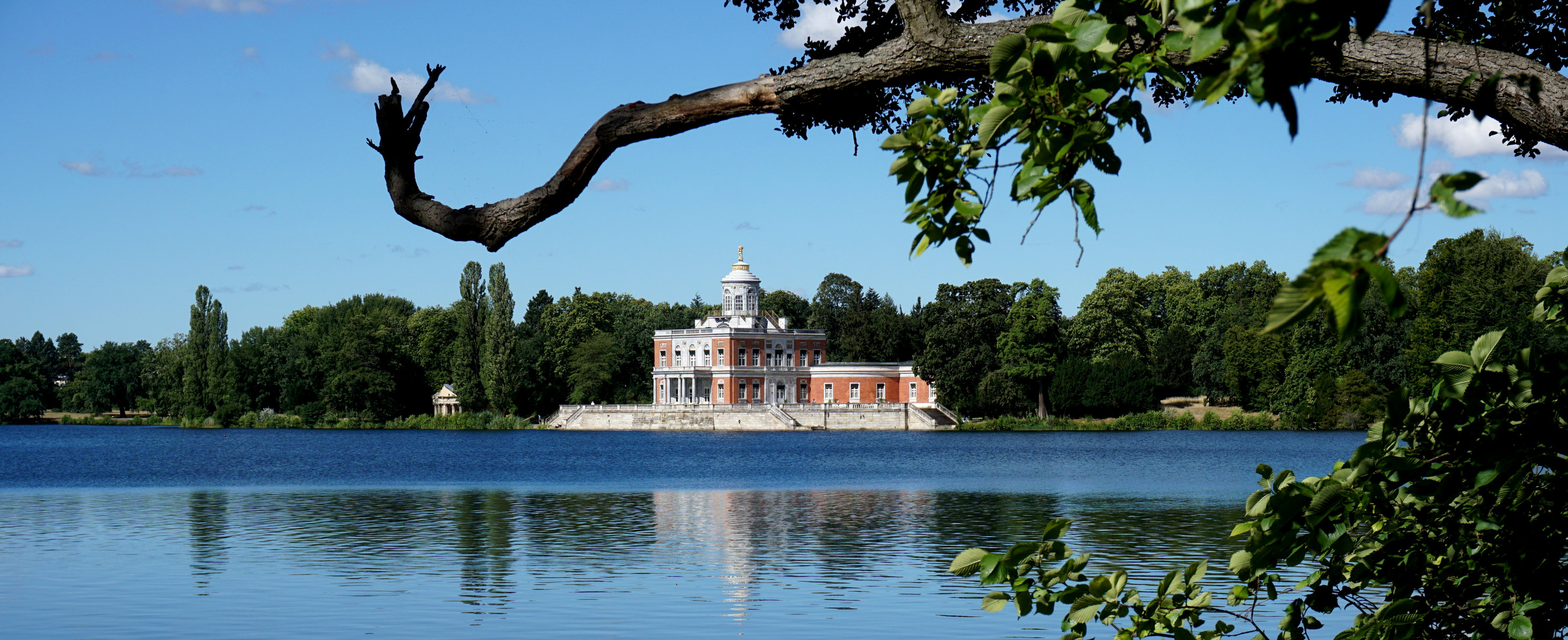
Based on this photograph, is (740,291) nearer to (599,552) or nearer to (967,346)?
(967,346)

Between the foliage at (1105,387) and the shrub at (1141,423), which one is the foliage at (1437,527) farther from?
the foliage at (1105,387)

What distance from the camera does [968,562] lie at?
2.35 meters

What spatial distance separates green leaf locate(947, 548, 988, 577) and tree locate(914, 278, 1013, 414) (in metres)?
57.6

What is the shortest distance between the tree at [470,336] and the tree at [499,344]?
0.46 meters

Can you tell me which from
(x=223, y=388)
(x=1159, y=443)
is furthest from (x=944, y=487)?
(x=223, y=388)

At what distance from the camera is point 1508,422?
2.62 metres

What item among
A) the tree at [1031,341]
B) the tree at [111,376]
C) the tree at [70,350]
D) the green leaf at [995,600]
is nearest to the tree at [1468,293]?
the tree at [1031,341]

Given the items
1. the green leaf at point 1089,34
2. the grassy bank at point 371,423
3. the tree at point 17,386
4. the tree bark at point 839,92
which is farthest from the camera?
Answer: the tree at point 17,386

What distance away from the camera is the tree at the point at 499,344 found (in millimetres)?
59062

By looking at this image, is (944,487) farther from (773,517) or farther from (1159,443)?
(1159,443)

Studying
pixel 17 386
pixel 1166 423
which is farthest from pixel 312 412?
pixel 1166 423

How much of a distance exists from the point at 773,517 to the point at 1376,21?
59.2ft

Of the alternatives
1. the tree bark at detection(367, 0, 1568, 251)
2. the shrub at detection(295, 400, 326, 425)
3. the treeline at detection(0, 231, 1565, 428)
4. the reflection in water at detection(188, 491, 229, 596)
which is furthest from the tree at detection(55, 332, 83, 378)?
the tree bark at detection(367, 0, 1568, 251)

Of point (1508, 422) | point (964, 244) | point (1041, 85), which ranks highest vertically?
point (1041, 85)
